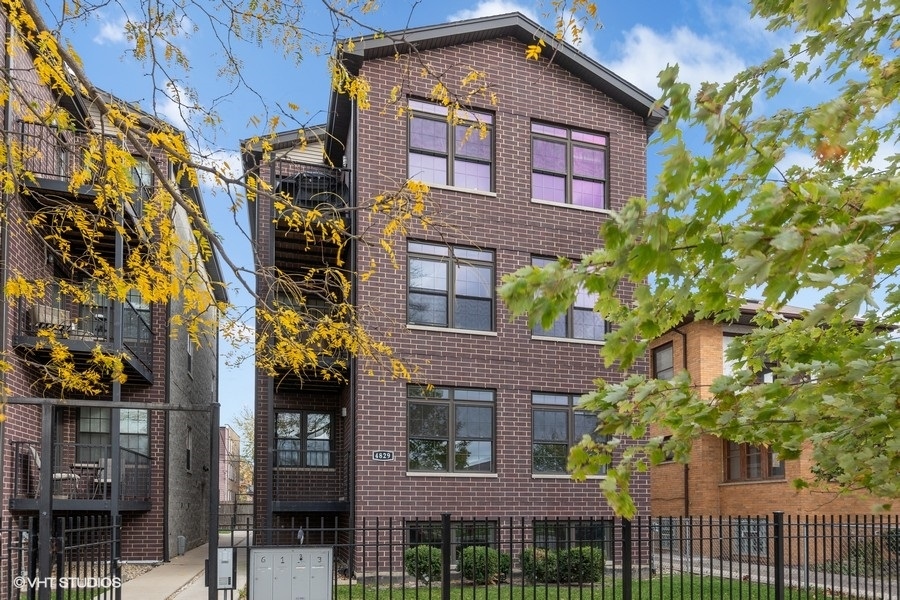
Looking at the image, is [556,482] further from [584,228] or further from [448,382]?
[584,228]

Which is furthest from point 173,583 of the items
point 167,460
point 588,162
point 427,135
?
point 588,162

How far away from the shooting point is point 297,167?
19031 mm

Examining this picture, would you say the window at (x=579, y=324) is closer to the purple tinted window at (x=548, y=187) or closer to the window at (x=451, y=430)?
the purple tinted window at (x=548, y=187)

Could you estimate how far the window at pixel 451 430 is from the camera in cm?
1717

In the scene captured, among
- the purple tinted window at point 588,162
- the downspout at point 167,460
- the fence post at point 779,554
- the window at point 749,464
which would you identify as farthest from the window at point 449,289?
the window at point 749,464

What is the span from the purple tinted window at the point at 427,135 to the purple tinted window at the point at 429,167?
192mm

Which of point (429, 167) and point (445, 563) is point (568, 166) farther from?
point (445, 563)

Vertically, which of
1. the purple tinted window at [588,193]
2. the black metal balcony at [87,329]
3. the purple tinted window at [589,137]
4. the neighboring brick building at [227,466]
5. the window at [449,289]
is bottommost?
the neighboring brick building at [227,466]

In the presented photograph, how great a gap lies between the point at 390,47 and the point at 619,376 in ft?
28.6

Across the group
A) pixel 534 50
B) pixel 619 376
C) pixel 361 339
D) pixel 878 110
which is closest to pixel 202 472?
pixel 619 376

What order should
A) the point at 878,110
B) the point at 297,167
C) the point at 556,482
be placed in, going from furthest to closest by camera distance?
the point at 297,167
the point at 556,482
the point at 878,110

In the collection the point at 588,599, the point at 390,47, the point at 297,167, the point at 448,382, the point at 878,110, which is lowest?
the point at 588,599

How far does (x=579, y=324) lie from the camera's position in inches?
742

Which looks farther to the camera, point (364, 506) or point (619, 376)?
point (619, 376)
